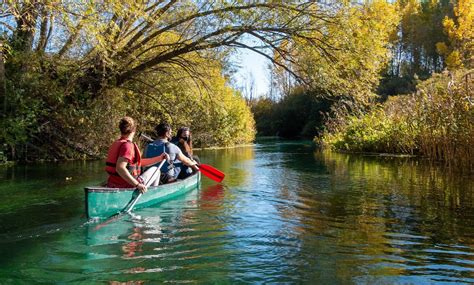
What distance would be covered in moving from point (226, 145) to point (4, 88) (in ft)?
66.8

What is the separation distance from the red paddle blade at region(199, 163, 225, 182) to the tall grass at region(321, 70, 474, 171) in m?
6.60

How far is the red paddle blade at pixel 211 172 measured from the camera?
11016 millimetres

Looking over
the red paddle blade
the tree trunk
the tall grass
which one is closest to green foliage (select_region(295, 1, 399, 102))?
the tall grass

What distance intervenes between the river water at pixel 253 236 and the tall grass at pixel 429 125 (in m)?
2.84

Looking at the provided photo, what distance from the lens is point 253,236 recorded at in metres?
6.04

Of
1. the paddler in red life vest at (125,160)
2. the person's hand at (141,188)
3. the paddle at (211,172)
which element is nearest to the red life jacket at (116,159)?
the paddler in red life vest at (125,160)

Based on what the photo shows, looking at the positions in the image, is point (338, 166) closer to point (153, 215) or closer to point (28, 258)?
point (153, 215)

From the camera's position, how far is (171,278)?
4383 mm

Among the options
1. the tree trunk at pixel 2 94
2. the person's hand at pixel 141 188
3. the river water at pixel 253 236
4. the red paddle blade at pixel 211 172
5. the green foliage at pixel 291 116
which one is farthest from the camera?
the green foliage at pixel 291 116

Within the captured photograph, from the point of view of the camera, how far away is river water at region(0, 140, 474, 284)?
4.52 metres

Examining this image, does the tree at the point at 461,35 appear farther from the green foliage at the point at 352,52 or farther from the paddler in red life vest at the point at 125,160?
the paddler in red life vest at the point at 125,160

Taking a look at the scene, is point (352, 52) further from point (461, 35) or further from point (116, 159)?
point (461, 35)

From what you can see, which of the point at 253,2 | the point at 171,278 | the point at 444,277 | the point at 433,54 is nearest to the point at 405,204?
the point at 444,277

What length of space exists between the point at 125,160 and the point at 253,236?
2.15 m
